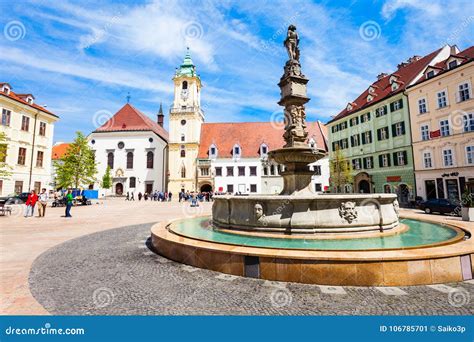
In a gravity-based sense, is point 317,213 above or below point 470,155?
below

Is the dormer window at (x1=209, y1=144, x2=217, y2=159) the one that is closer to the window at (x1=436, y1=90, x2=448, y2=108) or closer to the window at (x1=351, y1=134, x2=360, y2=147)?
the window at (x1=351, y1=134, x2=360, y2=147)

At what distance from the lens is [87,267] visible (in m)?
5.77

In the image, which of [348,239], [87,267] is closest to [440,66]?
[348,239]

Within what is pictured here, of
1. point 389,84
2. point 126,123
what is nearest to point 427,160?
point 389,84

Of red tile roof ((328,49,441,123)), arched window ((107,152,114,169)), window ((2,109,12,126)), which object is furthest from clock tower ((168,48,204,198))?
red tile roof ((328,49,441,123))

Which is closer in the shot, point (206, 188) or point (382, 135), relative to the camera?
point (382, 135)

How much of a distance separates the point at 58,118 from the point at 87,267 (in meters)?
38.6

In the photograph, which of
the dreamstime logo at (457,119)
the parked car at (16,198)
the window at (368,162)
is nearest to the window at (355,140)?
the window at (368,162)

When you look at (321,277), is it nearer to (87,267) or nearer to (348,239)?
(348,239)

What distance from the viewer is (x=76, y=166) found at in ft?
101

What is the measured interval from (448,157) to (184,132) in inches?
1578

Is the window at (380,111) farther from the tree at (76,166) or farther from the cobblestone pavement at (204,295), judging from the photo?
the tree at (76,166)

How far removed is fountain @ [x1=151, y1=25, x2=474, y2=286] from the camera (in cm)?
446

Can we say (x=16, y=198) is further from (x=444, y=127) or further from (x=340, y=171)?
(x=444, y=127)
